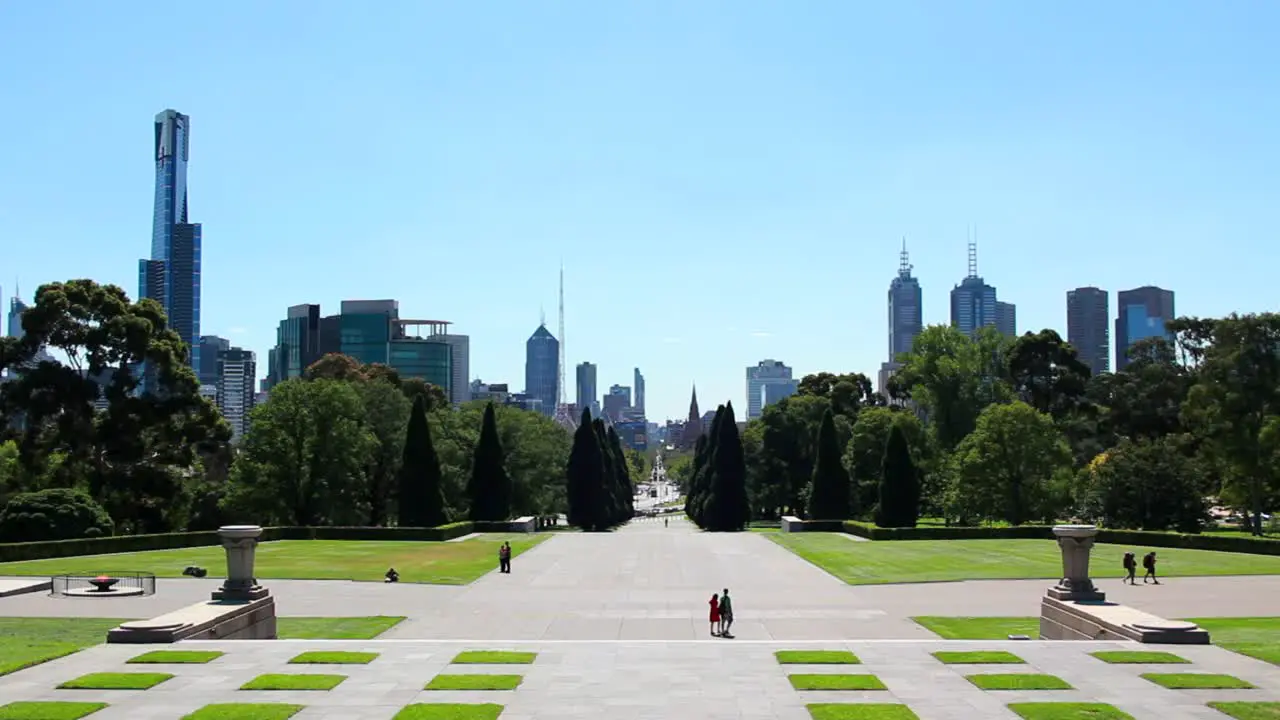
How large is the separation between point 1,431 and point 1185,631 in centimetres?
5709

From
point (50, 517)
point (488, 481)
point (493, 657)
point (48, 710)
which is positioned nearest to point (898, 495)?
point (488, 481)

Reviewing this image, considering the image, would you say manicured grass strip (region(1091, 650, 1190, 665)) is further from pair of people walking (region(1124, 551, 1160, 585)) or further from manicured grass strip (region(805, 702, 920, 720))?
pair of people walking (region(1124, 551, 1160, 585))

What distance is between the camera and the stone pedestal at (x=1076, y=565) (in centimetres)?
2958

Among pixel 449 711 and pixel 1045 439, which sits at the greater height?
pixel 1045 439

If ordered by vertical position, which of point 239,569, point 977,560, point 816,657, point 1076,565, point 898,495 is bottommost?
point 977,560

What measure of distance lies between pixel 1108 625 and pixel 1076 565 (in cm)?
384

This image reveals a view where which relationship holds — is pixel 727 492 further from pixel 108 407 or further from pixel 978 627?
pixel 978 627

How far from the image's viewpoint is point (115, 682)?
20.2 m

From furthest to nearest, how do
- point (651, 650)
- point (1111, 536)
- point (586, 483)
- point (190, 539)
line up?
point (586, 483)
point (1111, 536)
point (190, 539)
point (651, 650)

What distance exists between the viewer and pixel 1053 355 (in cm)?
9850

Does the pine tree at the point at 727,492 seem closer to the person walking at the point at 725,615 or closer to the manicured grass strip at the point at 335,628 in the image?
the manicured grass strip at the point at 335,628

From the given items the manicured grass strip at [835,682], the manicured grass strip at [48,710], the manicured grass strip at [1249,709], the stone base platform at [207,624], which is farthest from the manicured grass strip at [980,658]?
the stone base platform at [207,624]

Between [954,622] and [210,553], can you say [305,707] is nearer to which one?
[954,622]

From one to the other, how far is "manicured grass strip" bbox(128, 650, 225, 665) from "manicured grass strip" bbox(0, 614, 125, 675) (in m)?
1.81
